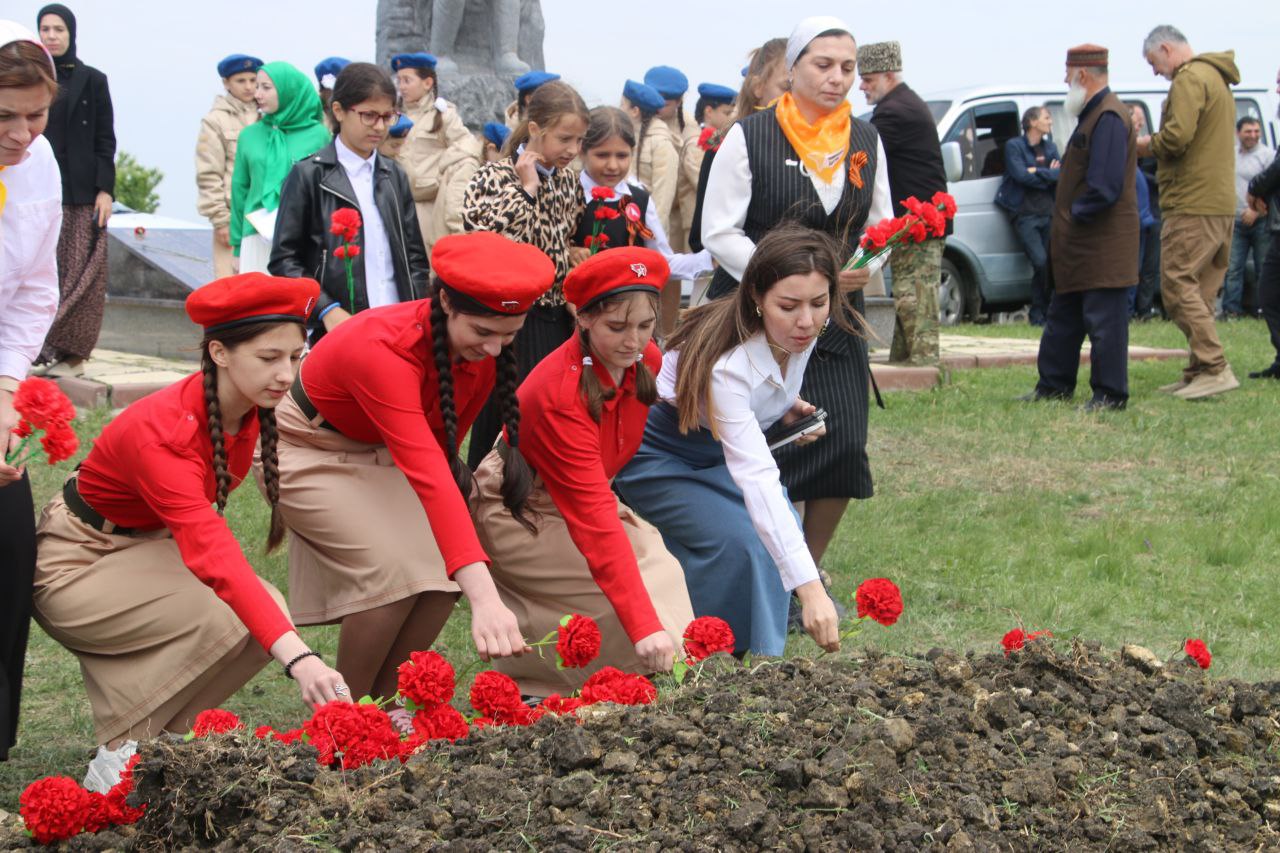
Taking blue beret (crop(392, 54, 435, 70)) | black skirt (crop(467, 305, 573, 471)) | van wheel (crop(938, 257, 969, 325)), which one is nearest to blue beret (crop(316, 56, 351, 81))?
blue beret (crop(392, 54, 435, 70))

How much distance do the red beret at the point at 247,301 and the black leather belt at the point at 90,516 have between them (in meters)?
0.53

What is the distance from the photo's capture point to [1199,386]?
905 cm

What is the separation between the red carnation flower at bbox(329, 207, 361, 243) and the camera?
4.89m

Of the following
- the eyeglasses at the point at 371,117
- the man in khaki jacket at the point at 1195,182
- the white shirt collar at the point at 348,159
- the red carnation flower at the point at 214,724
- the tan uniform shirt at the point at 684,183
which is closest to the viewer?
the red carnation flower at the point at 214,724

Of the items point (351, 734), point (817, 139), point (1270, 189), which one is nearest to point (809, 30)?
point (817, 139)

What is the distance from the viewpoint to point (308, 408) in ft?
12.5

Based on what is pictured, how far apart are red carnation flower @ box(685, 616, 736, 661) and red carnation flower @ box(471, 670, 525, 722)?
42 cm

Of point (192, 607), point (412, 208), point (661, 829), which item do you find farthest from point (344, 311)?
point (661, 829)

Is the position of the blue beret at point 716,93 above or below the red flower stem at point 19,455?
above

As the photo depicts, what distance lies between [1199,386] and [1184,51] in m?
2.19

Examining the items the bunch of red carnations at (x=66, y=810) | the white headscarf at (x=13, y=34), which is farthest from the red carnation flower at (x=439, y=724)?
the white headscarf at (x=13, y=34)

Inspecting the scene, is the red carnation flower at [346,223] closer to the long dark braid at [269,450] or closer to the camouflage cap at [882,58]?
the long dark braid at [269,450]

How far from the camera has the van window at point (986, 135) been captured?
13289mm

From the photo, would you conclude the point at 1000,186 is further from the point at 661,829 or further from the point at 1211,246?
the point at 661,829
